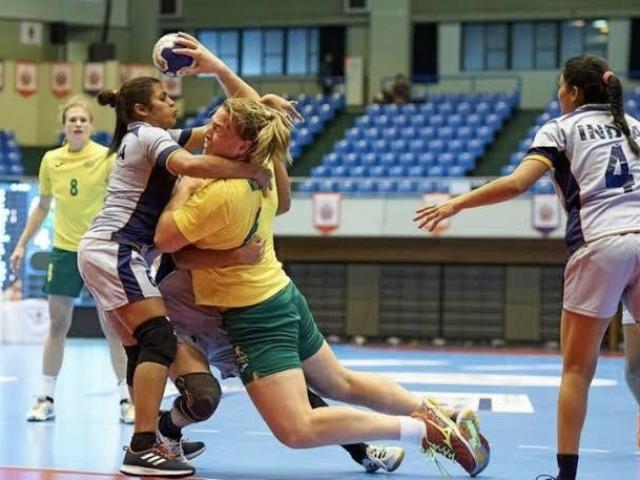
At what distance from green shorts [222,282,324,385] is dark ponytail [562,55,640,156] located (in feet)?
4.84

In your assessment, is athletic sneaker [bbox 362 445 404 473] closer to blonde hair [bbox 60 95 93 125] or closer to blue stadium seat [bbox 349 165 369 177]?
blonde hair [bbox 60 95 93 125]

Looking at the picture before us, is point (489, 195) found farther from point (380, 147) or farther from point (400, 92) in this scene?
point (400, 92)

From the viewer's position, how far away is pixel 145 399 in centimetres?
514

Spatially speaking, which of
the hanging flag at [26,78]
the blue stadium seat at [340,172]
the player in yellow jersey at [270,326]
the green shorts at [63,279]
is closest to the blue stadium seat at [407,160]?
the blue stadium seat at [340,172]

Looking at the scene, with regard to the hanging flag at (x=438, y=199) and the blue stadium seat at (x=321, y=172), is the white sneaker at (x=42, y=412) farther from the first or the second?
the blue stadium seat at (x=321, y=172)

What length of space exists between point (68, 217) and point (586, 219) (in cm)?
367

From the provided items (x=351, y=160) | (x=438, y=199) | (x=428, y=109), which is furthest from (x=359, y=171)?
(x=438, y=199)

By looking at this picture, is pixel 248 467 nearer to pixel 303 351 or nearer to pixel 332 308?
pixel 303 351

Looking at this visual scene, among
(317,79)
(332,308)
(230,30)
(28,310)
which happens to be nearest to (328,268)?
(332,308)

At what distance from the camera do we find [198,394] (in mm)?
5129

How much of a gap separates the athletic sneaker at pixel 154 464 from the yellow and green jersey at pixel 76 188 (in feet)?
8.35

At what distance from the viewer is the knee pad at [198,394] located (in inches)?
202

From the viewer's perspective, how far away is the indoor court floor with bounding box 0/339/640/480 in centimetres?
545

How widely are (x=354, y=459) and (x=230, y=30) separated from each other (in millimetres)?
20842
